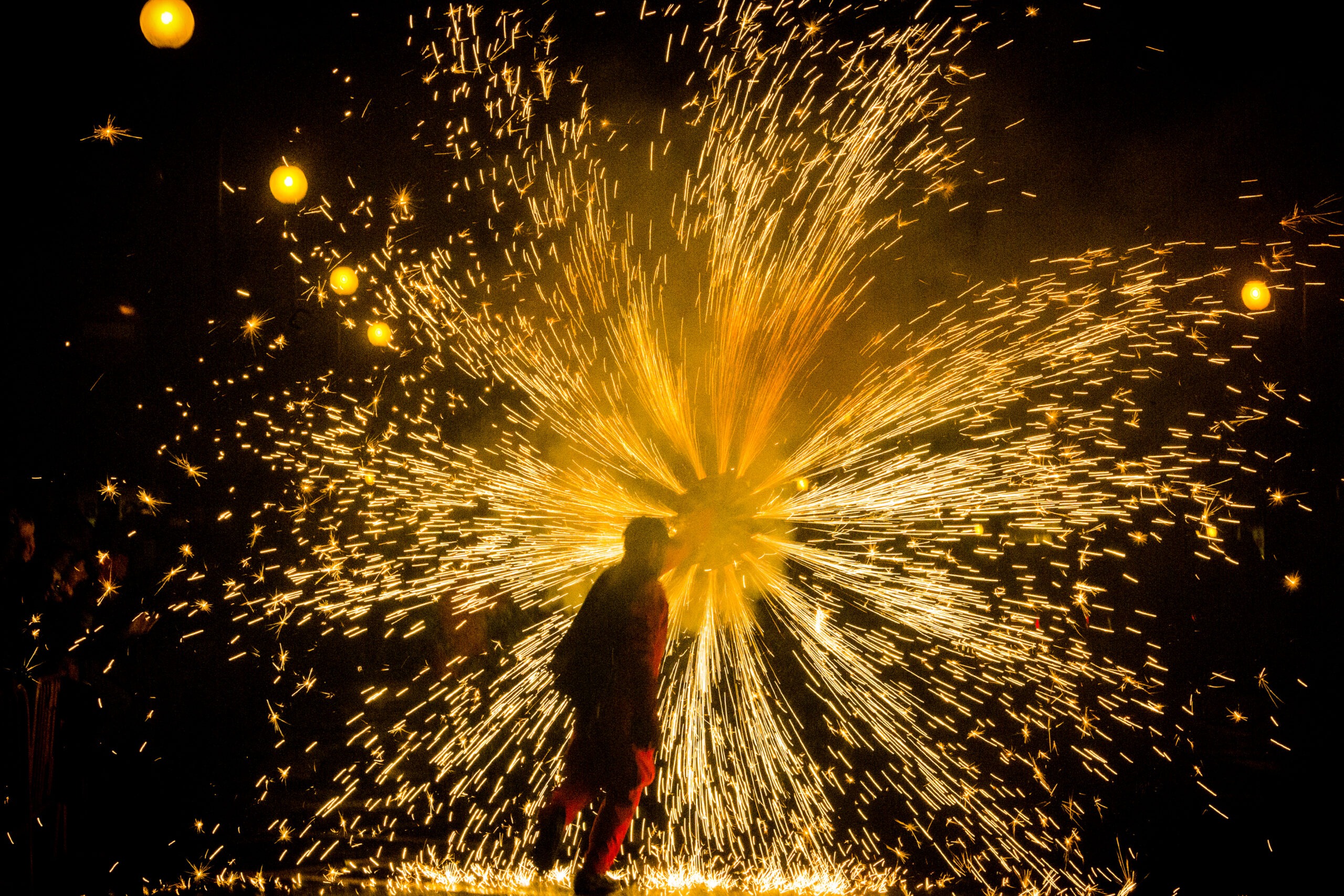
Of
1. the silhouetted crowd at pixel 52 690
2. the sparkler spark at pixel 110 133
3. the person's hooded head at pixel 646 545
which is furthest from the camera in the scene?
the sparkler spark at pixel 110 133

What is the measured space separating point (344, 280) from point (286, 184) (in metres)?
1.23

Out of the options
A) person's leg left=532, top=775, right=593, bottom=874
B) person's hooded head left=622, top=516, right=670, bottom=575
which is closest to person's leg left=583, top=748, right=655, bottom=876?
person's leg left=532, top=775, right=593, bottom=874

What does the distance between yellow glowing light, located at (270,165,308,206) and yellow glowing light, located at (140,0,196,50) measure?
2.93ft

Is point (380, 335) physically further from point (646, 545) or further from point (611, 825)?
point (611, 825)

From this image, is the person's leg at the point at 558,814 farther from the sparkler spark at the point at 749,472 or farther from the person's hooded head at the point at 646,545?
the person's hooded head at the point at 646,545

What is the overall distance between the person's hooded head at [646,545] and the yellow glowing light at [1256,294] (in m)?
4.88

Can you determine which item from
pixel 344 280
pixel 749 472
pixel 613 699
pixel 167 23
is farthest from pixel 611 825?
pixel 344 280

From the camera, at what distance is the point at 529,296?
19.0 feet

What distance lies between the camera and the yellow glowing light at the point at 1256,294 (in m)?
6.07

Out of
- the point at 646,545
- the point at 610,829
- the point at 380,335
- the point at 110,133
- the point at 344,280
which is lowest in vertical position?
the point at 610,829

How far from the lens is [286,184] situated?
4.60 m

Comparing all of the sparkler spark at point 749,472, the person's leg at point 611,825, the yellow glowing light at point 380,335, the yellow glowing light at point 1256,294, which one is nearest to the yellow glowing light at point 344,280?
the sparkler spark at point 749,472

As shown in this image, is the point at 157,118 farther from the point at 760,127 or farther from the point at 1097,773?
the point at 1097,773

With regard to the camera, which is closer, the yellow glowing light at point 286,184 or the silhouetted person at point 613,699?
the silhouetted person at point 613,699
